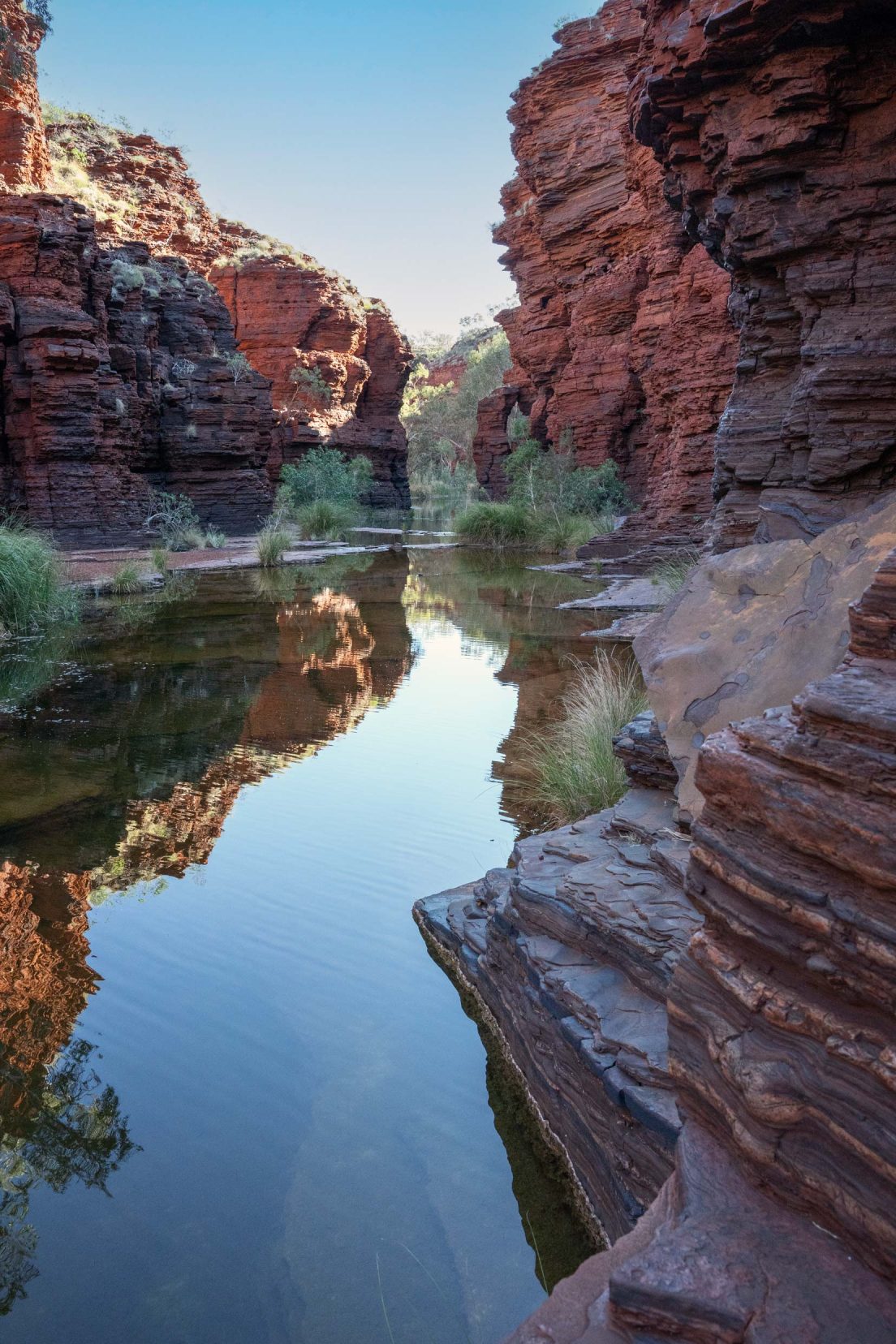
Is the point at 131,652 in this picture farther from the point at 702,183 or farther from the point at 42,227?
the point at 42,227

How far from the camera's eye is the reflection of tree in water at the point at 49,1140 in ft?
7.97

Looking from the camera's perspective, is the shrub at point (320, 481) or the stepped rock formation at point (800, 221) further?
the shrub at point (320, 481)

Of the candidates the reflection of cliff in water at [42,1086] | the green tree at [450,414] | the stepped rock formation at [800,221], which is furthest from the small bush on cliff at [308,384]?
the reflection of cliff in water at [42,1086]

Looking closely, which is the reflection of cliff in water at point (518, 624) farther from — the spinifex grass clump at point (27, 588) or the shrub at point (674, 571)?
the spinifex grass clump at point (27, 588)

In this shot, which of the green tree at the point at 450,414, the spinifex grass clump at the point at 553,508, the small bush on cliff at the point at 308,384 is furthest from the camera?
the green tree at the point at 450,414

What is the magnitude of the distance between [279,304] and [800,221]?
3501cm

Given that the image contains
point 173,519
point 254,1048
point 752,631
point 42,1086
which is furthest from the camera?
point 173,519

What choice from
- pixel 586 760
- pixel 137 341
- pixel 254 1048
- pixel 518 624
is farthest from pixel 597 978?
pixel 137 341

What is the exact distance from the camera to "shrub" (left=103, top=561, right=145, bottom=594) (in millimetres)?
14094

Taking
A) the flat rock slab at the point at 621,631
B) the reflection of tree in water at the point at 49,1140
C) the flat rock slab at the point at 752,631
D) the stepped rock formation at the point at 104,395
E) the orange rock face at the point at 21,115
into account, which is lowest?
the reflection of tree in water at the point at 49,1140

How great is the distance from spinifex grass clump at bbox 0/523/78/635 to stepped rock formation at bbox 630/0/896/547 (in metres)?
7.70

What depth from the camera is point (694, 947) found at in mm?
1849

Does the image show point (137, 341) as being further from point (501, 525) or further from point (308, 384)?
point (308, 384)

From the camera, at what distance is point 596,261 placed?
2242 cm
